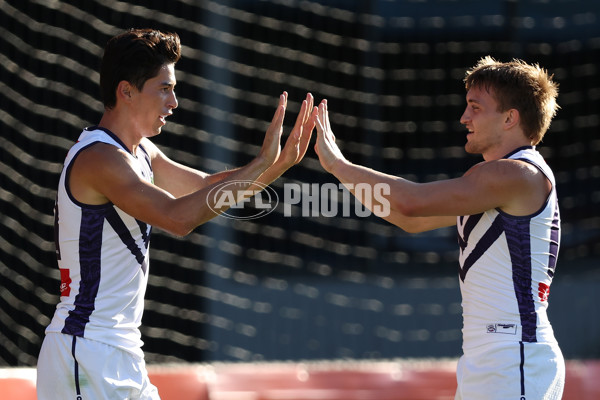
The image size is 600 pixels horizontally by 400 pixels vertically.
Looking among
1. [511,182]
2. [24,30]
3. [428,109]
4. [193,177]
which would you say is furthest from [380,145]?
[511,182]

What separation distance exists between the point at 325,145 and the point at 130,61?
2.74 feet

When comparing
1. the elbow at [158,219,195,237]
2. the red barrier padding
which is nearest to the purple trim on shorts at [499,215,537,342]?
the elbow at [158,219,195,237]

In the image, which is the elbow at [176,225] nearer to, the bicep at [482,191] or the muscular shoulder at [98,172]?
the muscular shoulder at [98,172]

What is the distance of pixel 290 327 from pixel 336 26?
7.90ft

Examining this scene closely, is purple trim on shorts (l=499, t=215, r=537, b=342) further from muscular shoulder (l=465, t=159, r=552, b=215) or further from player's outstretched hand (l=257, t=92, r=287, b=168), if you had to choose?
player's outstretched hand (l=257, t=92, r=287, b=168)

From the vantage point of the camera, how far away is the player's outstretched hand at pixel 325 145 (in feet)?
12.8

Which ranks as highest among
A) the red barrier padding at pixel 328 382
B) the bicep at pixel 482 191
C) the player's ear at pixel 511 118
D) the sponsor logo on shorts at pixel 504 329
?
the player's ear at pixel 511 118

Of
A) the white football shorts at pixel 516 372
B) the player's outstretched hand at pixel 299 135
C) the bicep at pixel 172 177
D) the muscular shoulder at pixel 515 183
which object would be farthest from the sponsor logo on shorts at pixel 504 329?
the bicep at pixel 172 177

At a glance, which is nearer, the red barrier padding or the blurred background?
the red barrier padding

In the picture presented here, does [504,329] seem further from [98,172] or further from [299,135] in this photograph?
[98,172]

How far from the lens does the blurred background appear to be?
7.35 m

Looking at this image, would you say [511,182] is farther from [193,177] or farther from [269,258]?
[269,258]

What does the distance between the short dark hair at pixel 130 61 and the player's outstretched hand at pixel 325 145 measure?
0.71 metres

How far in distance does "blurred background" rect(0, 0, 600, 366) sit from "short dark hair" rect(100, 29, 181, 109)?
333 centimetres
